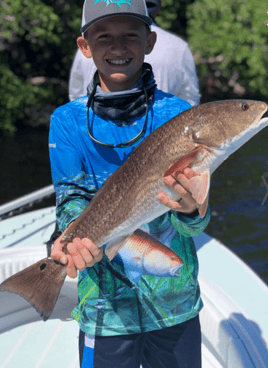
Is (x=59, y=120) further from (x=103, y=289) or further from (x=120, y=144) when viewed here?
(x=103, y=289)

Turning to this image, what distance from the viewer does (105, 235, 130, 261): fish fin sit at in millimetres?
1891

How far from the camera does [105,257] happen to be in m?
2.06

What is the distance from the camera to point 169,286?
6.66ft

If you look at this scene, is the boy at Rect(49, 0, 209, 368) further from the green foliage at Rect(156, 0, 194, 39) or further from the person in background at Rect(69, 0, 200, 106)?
the green foliage at Rect(156, 0, 194, 39)

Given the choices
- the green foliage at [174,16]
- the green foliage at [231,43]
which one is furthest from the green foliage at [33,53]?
the green foliage at [231,43]

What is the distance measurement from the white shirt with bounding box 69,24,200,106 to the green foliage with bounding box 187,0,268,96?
2724 cm

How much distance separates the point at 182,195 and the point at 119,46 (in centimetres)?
Result: 79

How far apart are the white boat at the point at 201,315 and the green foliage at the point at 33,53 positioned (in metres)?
20.0

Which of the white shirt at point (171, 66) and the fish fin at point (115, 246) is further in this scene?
the white shirt at point (171, 66)

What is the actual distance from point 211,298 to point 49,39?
76.4 feet

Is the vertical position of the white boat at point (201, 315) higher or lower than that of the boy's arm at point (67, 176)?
lower

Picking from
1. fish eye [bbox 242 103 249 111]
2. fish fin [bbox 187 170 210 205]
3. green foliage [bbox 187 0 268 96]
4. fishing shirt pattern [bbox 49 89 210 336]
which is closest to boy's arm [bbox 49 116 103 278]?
fishing shirt pattern [bbox 49 89 210 336]

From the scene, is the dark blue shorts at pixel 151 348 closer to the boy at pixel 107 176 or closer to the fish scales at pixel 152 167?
the boy at pixel 107 176

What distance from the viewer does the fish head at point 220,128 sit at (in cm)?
175
